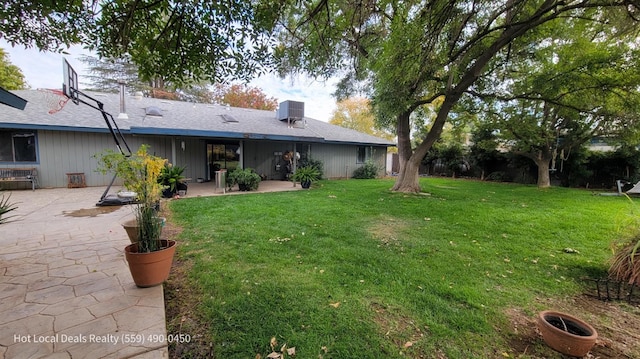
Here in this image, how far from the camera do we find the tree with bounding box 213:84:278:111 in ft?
72.9

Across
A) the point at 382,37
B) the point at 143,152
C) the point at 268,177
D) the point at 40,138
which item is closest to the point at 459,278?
the point at 143,152

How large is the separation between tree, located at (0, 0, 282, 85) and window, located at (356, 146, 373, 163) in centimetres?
1210

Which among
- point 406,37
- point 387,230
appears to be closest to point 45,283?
point 387,230

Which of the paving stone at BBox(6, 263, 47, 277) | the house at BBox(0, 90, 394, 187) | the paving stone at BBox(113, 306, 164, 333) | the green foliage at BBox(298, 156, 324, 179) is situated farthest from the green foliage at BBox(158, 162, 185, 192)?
the green foliage at BBox(298, 156, 324, 179)

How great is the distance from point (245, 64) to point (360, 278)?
127 inches

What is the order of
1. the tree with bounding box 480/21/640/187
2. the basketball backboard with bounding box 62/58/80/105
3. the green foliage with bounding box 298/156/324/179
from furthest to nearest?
the green foliage with bounding box 298/156/324/179, the tree with bounding box 480/21/640/187, the basketball backboard with bounding box 62/58/80/105

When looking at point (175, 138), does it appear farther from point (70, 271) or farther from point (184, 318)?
point (184, 318)

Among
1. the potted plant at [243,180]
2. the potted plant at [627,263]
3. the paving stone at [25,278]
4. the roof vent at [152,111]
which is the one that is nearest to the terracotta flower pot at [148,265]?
the paving stone at [25,278]

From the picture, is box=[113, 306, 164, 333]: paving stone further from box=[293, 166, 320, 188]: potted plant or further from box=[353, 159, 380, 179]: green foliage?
box=[353, 159, 380, 179]: green foliage

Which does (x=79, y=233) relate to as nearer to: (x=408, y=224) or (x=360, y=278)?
(x=360, y=278)

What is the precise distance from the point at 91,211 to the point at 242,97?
18320 millimetres

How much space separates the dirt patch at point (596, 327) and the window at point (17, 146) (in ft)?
42.7

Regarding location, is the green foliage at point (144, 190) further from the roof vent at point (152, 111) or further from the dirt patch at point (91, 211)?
the roof vent at point (152, 111)

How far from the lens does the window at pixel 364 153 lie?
1530 centimetres
